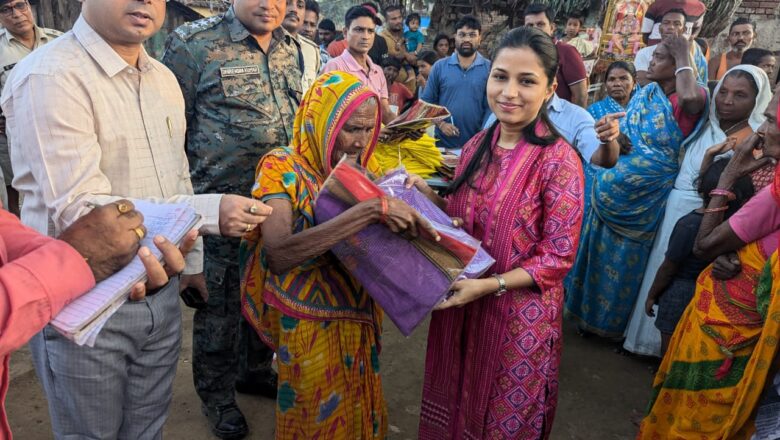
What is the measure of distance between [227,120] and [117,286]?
1.51 m

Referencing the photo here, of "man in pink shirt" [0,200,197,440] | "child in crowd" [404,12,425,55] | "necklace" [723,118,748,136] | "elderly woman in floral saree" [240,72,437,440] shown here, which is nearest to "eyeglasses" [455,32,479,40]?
"necklace" [723,118,748,136]

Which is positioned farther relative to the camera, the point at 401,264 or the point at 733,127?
the point at 733,127

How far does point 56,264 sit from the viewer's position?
103 cm

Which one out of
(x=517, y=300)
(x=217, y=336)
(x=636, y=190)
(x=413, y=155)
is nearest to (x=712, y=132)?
(x=636, y=190)

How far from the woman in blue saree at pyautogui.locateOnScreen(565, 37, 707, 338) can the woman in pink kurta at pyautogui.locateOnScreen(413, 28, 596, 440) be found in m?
1.91

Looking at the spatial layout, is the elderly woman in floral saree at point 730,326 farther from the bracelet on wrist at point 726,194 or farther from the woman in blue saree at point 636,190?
the woman in blue saree at point 636,190

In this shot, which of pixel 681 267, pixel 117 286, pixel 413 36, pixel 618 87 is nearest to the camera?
pixel 117 286

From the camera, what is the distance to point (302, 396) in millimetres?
1921

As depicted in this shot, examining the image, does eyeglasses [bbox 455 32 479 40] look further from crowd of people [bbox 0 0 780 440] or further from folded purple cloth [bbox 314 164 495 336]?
folded purple cloth [bbox 314 164 495 336]

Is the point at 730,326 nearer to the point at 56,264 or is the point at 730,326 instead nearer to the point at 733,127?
the point at 733,127

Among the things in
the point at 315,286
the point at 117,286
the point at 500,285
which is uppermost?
the point at 117,286

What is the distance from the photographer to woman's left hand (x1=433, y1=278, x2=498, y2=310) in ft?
5.71

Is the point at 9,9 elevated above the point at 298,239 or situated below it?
above

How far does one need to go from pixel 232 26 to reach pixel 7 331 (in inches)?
81.3
